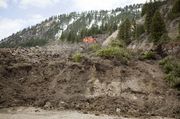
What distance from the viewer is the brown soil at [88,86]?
2986 cm

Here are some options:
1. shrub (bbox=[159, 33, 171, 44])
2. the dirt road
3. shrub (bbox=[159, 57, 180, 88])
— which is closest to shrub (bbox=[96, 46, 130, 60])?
shrub (bbox=[159, 57, 180, 88])

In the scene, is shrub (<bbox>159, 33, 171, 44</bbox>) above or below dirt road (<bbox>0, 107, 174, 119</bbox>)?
above

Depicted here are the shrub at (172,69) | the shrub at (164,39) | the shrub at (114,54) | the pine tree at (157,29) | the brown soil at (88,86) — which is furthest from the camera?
the pine tree at (157,29)

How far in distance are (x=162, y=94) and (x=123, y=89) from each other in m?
4.00

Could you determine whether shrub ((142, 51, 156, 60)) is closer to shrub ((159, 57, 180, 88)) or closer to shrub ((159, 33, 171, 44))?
shrub ((159, 57, 180, 88))

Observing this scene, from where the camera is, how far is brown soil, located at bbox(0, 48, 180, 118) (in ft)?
98.0

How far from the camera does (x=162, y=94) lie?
106 feet

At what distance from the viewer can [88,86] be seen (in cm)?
3300

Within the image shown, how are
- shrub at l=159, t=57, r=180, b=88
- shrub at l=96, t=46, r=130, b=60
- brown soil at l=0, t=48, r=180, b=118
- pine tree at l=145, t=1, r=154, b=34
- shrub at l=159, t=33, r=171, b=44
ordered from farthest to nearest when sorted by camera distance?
pine tree at l=145, t=1, r=154, b=34 < shrub at l=159, t=33, r=171, b=44 < shrub at l=96, t=46, r=130, b=60 < shrub at l=159, t=57, r=180, b=88 < brown soil at l=0, t=48, r=180, b=118

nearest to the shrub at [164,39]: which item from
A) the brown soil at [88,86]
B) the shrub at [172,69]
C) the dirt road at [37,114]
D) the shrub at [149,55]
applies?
the shrub at [149,55]

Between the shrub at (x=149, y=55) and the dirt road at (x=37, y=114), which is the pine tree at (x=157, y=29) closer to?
the shrub at (x=149, y=55)

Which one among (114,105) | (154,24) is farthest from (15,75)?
(154,24)

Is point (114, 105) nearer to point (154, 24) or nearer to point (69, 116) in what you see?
point (69, 116)

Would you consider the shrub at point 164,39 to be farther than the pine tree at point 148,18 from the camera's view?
No
